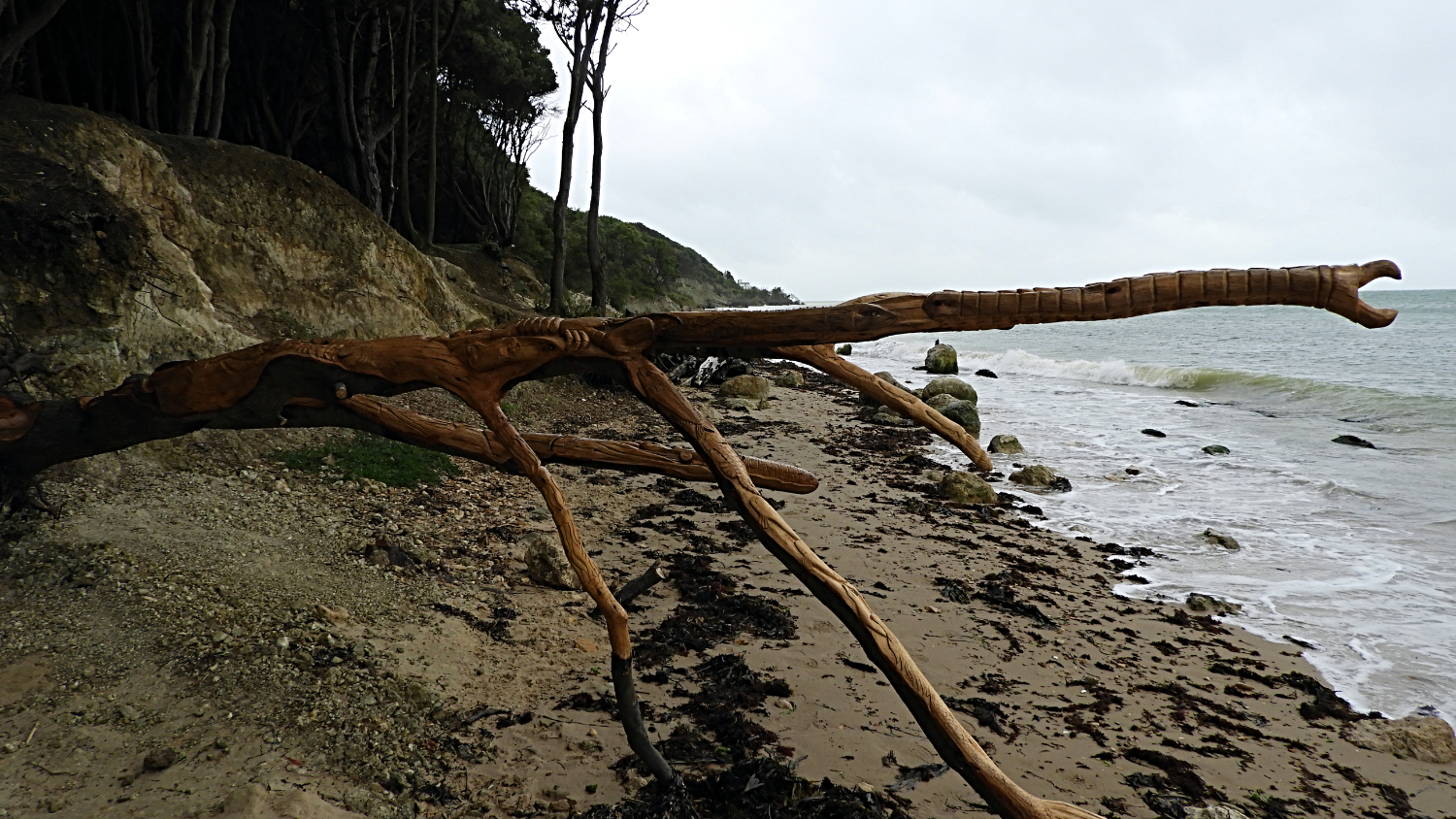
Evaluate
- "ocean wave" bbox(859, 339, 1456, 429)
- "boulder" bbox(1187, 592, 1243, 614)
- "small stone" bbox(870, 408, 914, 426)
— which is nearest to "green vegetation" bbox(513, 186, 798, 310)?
"small stone" bbox(870, 408, 914, 426)

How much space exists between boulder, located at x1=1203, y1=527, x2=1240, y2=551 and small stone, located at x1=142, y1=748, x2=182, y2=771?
717 cm

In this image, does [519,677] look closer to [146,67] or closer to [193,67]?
[193,67]

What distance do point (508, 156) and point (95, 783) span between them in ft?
81.8

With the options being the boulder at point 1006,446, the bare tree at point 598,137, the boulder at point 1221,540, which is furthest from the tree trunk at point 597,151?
the boulder at point 1221,540

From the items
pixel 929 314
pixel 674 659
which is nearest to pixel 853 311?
pixel 929 314

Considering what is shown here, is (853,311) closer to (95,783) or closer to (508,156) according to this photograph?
(95,783)

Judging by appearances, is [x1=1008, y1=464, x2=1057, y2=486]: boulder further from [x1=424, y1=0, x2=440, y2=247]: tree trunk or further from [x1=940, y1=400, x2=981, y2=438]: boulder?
[x1=424, y1=0, x2=440, y2=247]: tree trunk

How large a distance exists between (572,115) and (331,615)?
12.1 m

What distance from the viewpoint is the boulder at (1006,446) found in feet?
32.4

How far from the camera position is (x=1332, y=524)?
6965 mm

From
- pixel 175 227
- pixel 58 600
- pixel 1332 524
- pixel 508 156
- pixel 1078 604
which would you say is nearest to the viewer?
pixel 58 600

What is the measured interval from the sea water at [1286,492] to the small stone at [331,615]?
16.6 feet

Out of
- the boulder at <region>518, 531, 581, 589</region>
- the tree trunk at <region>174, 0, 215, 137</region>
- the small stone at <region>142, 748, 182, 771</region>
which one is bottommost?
the boulder at <region>518, 531, 581, 589</region>

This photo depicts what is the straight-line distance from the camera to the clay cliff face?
4.55m
